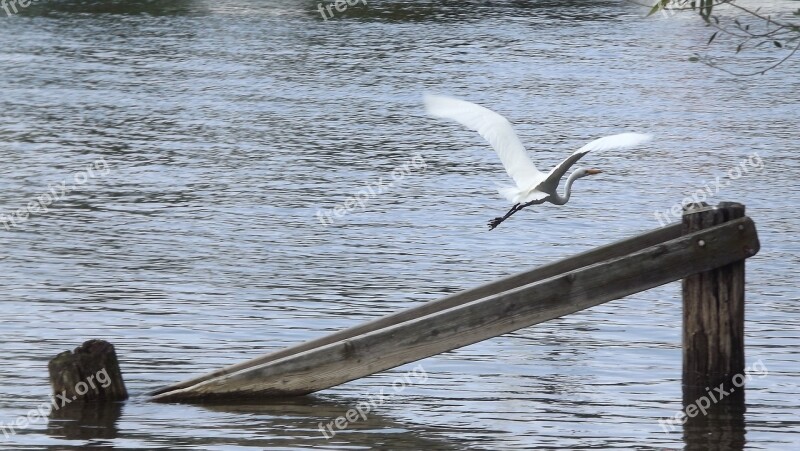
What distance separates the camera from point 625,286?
9.48 metres

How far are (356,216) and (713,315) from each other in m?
8.69

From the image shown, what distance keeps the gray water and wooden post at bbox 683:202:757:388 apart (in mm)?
388

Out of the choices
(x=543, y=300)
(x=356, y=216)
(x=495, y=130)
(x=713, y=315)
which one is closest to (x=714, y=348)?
(x=713, y=315)

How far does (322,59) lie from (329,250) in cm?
1840

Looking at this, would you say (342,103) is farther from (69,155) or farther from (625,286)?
(625,286)

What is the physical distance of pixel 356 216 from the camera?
18203 mm

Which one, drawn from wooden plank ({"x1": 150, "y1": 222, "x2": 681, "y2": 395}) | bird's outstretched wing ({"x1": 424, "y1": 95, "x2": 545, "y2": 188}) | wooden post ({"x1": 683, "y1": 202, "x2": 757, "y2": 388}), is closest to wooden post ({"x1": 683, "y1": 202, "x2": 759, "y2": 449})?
wooden post ({"x1": 683, "y1": 202, "x2": 757, "y2": 388})

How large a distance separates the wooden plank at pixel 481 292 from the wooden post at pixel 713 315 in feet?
1.59

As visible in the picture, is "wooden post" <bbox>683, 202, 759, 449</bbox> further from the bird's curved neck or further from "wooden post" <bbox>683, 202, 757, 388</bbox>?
the bird's curved neck

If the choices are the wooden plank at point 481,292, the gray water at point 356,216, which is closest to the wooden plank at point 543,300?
the wooden plank at point 481,292

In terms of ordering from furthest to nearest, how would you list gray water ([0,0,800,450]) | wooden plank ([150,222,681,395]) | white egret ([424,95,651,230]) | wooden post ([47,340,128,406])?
white egret ([424,95,651,230]), gray water ([0,0,800,450]), wooden plank ([150,222,681,395]), wooden post ([47,340,128,406])

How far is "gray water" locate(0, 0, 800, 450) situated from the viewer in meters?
10.4

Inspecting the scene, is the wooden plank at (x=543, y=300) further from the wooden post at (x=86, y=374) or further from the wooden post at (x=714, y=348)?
the wooden post at (x=86, y=374)

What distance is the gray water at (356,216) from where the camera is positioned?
1035 centimetres
